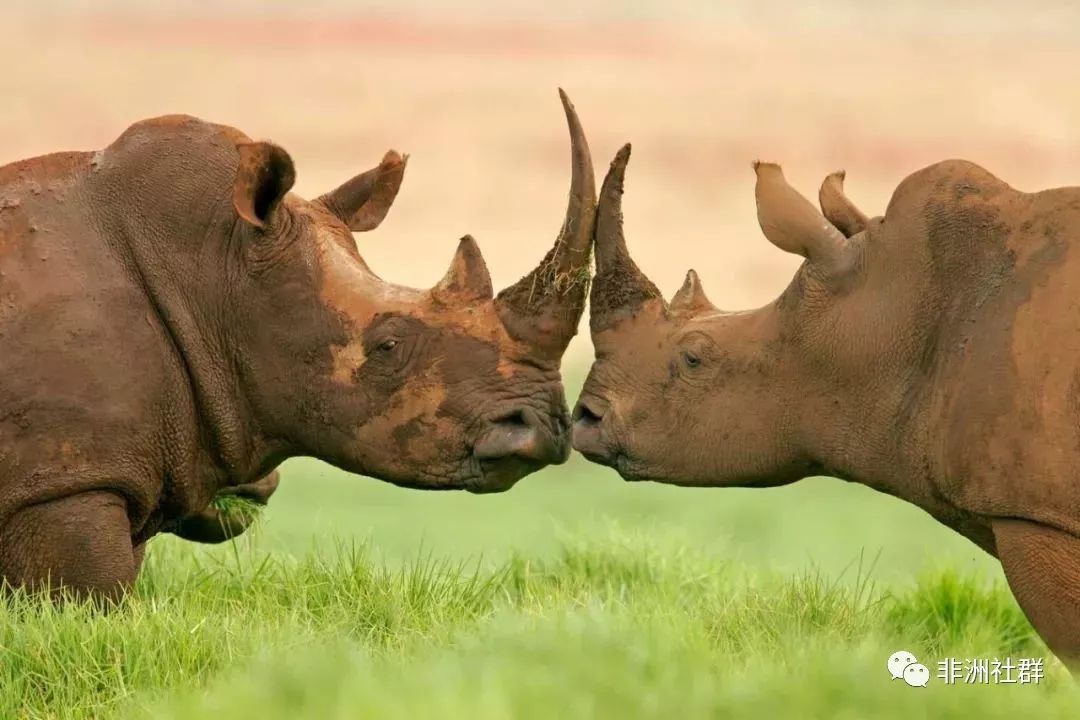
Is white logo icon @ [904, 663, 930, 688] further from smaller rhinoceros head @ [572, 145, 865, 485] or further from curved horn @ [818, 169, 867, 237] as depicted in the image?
curved horn @ [818, 169, 867, 237]

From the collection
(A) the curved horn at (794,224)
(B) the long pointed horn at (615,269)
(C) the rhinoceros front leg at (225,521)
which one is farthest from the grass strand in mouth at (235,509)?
(A) the curved horn at (794,224)

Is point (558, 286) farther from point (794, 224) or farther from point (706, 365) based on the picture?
point (794, 224)

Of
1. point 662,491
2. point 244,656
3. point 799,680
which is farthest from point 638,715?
point 662,491

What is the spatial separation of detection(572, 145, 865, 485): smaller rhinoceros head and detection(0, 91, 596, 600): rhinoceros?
171mm

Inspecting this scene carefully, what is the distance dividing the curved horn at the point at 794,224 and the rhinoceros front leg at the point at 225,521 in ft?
9.09

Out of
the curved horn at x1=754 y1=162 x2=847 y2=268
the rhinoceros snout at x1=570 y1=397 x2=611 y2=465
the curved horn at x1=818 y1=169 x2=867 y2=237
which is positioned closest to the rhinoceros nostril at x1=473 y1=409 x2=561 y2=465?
the rhinoceros snout at x1=570 y1=397 x2=611 y2=465

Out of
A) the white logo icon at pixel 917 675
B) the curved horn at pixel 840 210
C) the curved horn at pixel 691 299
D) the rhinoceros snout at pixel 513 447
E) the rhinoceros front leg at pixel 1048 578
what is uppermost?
the curved horn at pixel 840 210

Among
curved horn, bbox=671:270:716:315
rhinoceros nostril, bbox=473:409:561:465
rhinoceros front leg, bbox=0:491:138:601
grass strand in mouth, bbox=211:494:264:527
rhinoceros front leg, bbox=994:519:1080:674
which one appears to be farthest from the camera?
grass strand in mouth, bbox=211:494:264:527

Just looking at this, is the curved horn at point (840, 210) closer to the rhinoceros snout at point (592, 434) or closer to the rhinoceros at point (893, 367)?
the rhinoceros at point (893, 367)

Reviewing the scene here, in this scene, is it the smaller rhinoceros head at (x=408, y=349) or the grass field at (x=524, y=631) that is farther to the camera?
the smaller rhinoceros head at (x=408, y=349)

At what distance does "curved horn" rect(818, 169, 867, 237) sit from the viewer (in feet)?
26.2

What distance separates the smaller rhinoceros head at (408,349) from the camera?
7793 millimetres

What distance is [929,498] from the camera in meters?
7.27

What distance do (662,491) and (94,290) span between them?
8329 millimetres
